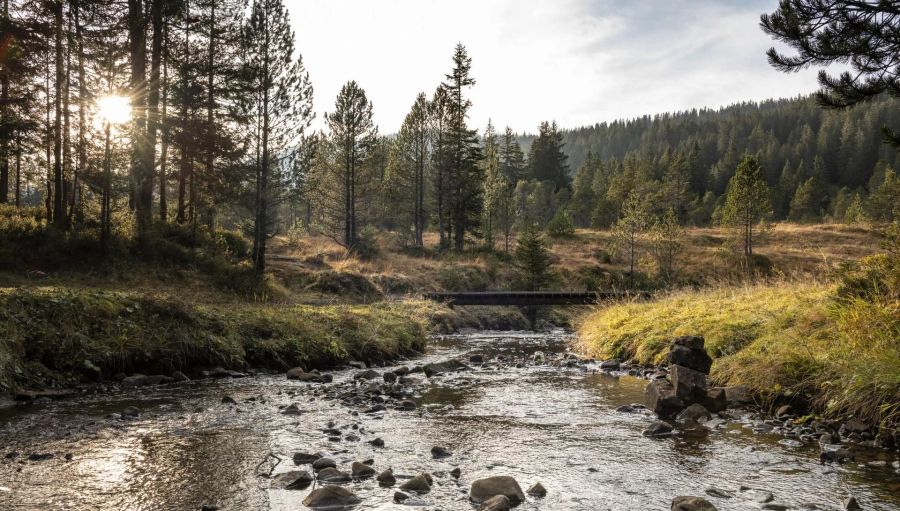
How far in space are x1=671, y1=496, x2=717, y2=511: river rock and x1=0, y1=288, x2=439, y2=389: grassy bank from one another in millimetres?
9738

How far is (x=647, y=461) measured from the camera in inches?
250

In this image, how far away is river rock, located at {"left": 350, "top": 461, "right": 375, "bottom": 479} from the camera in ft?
18.7

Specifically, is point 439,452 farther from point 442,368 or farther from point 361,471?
point 442,368

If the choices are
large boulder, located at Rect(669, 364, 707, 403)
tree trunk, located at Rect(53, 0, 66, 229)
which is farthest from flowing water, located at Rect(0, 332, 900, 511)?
tree trunk, located at Rect(53, 0, 66, 229)

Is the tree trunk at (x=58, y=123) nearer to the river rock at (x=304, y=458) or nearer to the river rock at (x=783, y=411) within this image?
the river rock at (x=304, y=458)

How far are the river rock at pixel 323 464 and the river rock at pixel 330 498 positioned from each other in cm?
89

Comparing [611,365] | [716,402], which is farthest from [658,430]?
[611,365]

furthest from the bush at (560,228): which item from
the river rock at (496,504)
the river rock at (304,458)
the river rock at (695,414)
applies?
the river rock at (496,504)

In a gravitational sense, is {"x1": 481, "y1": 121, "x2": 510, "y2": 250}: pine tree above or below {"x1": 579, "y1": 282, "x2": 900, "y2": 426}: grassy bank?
Answer: above

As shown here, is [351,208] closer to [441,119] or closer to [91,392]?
[441,119]

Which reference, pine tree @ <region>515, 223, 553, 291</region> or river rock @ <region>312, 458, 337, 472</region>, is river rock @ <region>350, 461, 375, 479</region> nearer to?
river rock @ <region>312, 458, 337, 472</region>

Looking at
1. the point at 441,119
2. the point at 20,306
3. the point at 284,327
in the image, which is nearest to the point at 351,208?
the point at 441,119

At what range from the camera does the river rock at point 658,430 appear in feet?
24.7

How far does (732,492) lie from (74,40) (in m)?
28.2
